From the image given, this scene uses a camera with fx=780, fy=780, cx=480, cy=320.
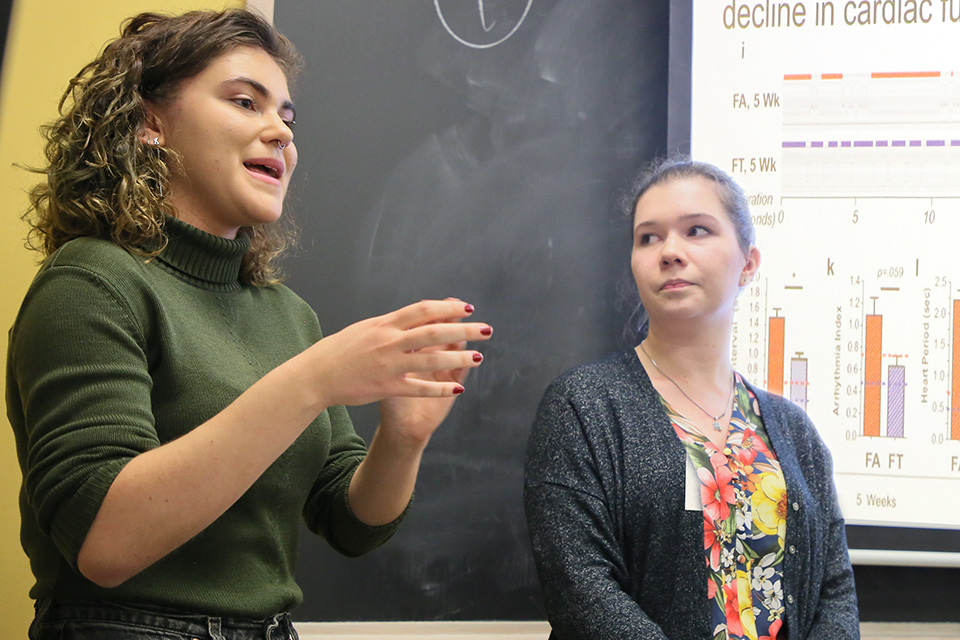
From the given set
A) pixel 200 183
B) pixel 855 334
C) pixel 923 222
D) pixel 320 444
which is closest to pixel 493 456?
pixel 320 444

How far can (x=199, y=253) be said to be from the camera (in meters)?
1.09

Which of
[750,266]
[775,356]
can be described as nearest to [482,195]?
[750,266]

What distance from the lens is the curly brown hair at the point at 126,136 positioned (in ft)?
3.37

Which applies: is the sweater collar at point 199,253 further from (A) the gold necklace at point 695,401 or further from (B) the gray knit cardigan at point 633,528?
(A) the gold necklace at point 695,401

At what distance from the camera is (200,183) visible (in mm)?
1113

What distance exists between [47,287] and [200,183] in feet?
0.91

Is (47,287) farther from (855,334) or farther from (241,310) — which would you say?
(855,334)

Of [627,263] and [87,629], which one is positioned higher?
[627,263]

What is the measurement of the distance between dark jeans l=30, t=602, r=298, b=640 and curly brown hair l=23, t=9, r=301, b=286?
44 centimetres

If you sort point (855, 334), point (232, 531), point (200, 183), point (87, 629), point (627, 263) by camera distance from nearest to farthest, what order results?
point (87, 629) < point (232, 531) < point (200, 183) < point (855, 334) < point (627, 263)

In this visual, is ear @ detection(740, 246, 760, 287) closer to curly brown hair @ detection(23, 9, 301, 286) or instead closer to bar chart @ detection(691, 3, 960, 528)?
bar chart @ detection(691, 3, 960, 528)

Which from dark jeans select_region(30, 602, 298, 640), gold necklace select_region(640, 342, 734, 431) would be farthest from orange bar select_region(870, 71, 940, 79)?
dark jeans select_region(30, 602, 298, 640)

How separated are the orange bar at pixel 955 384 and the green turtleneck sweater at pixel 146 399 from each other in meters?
1.38

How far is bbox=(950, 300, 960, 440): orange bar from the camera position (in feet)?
5.64
